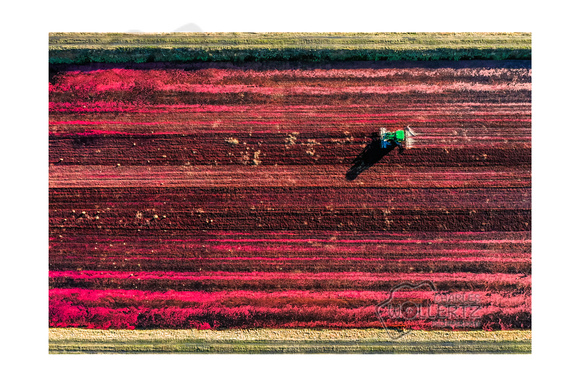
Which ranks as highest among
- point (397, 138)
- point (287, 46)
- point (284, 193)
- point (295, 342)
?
point (287, 46)

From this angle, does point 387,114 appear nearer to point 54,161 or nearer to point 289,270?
point 289,270

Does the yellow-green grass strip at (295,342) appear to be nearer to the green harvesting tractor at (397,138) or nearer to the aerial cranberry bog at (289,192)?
the aerial cranberry bog at (289,192)

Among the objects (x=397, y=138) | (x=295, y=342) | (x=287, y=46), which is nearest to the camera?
(x=397, y=138)

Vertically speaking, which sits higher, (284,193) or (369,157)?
(369,157)

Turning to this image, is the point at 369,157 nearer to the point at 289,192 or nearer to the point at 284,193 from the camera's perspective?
the point at 289,192

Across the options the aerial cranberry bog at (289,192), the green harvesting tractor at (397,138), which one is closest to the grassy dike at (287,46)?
the aerial cranberry bog at (289,192)

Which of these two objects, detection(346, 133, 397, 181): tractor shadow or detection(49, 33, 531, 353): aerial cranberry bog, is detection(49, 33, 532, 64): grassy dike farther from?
detection(346, 133, 397, 181): tractor shadow

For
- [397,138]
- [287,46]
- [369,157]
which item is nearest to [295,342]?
[369,157]

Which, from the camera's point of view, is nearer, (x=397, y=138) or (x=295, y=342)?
(x=397, y=138)
